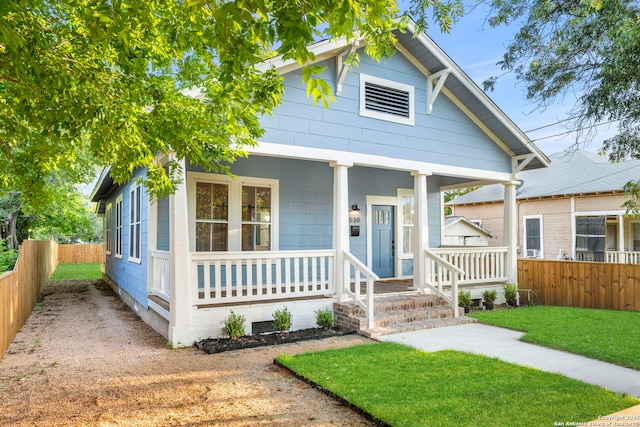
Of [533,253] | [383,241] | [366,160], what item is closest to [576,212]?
[533,253]

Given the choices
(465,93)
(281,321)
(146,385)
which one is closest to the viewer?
(146,385)

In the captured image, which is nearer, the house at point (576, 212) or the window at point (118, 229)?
the window at point (118, 229)

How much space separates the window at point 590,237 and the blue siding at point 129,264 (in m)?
15.3

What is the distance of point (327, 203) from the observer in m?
9.60

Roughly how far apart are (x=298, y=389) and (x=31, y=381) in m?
3.05

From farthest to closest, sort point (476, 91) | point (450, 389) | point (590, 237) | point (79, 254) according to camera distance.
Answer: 1. point (79, 254)
2. point (590, 237)
3. point (476, 91)
4. point (450, 389)

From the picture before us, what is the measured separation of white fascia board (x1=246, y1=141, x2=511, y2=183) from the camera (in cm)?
696

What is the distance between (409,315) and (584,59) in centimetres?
463

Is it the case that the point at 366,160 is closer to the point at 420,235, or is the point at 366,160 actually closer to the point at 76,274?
the point at 420,235

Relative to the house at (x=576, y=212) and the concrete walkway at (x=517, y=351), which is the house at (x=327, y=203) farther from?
the house at (x=576, y=212)

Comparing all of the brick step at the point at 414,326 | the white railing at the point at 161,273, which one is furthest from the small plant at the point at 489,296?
the white railing at the point at 161,273

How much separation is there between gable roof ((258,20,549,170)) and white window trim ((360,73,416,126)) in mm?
662

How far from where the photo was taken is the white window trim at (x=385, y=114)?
26.3 feet

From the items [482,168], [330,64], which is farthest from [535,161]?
[330,64]
